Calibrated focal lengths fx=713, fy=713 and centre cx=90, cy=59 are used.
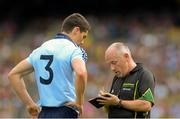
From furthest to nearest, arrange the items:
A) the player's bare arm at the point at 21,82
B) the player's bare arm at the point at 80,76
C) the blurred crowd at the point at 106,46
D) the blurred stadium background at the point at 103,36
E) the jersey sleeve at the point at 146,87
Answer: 1. the blurred stadium background at the point at 103,36
2. the blurred crowd at the point at 106,46
3. the player's bare arm at the point at 21,82
4. the jersey sleeve at the point at 146,87
5. the player's bare arm at the point at 80,76

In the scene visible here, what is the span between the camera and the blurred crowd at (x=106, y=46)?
14758 millimetres

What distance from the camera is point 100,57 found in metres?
17.1

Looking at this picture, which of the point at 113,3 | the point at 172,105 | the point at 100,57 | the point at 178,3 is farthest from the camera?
the point at 113,3

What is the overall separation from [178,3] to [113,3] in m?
2.53

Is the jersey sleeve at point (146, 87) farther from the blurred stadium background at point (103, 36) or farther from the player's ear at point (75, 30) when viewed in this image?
the blurred stadium background at point (103, 36)

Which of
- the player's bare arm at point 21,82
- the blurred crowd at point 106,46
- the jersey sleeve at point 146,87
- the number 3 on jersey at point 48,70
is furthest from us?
the blurred crowd at point 106,46

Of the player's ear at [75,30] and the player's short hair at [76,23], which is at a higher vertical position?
the player's short hair at [76,23]

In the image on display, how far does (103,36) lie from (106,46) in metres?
0.79

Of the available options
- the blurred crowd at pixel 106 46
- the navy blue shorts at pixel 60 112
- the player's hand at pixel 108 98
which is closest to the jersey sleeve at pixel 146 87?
the player's hand at pixel 108 98

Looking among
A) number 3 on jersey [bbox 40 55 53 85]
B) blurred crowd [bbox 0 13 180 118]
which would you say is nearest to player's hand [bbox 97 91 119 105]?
number 3 on jersey [bbox 40 55 53 85]

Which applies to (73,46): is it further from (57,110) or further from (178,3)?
(178,3)

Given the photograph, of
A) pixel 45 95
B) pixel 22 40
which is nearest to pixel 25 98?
pixel 45 95

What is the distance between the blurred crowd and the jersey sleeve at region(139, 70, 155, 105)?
21.6 feet

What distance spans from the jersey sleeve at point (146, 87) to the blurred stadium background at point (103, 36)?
669cm
